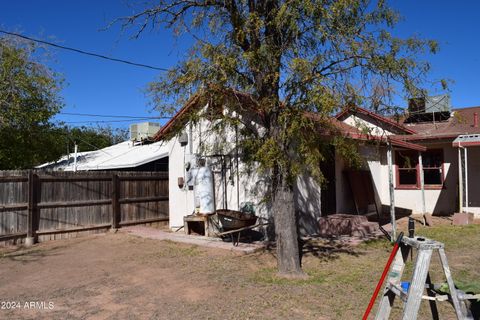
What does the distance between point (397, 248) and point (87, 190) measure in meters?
9.76

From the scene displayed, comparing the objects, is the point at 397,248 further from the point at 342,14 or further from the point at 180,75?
the point at 180,75

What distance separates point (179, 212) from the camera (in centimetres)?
1312

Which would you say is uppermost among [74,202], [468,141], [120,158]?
[468,141]

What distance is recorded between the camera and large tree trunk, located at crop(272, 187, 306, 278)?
740cm

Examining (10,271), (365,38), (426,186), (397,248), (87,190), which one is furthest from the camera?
(426,186)

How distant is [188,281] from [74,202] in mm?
6018

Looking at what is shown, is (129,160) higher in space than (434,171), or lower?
higher

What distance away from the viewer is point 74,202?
11859 millimetres

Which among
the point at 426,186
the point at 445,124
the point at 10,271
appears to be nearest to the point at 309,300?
the point at 10,271

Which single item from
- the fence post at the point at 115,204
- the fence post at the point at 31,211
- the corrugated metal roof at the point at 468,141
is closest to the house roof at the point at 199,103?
the fence post at the point at 31,211

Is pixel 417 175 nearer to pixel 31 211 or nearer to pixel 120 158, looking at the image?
pixel 120 158

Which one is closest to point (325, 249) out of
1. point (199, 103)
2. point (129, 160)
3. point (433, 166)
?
point (199, 103)

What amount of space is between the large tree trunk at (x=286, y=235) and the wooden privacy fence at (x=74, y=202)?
6.73m

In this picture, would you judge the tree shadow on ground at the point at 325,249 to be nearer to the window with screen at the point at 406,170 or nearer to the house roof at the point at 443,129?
the house roof at the point at 443,129
